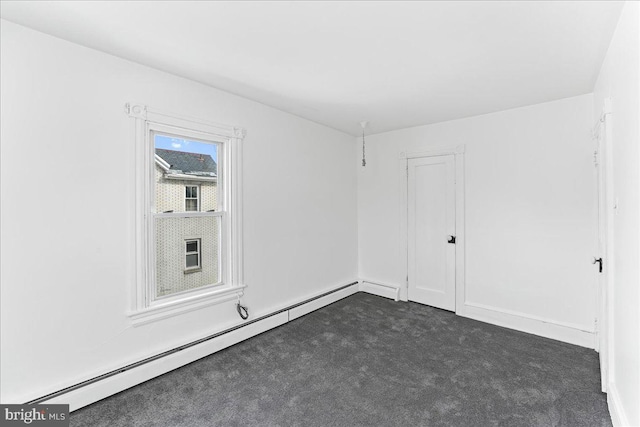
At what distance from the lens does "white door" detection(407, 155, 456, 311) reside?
12.9ft

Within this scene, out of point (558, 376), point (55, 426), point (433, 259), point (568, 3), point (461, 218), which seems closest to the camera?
point (568, 3)

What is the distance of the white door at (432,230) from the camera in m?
3.95

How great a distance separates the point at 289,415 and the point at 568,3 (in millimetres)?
2993

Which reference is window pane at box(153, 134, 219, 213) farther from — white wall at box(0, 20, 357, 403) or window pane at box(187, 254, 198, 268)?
window pane at box(187, 254, 198, 268)

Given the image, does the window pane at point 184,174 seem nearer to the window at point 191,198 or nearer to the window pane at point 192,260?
the window at point 191,198

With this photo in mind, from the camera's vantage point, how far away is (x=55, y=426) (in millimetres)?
1913

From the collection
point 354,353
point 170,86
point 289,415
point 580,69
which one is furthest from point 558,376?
point 170,86

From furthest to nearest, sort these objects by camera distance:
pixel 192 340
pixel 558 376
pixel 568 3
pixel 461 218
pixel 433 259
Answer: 1. pixel 433 259
2. pixel 461 218
3. pixel 192 340
4. pixel 558 376
5. pixel 568 3

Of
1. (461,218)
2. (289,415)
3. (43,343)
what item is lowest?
(289,415)

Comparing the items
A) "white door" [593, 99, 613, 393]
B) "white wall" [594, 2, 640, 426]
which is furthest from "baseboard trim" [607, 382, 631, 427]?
"white door" [593, 99, 613, 393]

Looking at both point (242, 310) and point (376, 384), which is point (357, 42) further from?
point (242, 310)

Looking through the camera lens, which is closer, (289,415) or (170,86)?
(289,415)

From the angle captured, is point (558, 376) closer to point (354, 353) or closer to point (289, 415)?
point (354, 353)

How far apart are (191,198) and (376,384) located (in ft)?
7.39
